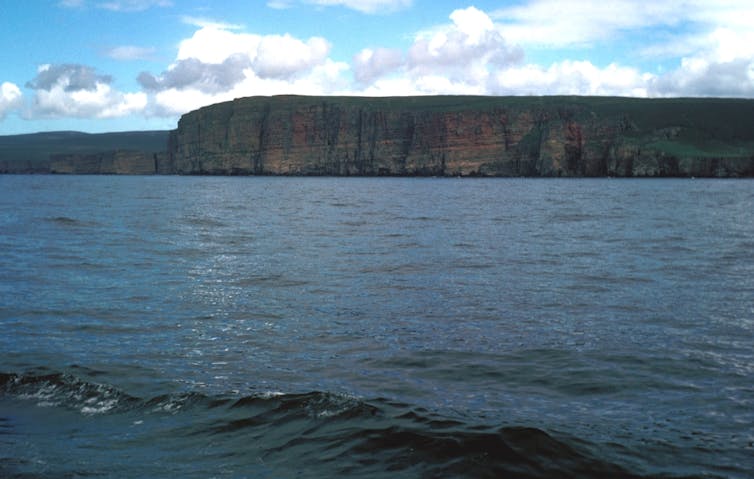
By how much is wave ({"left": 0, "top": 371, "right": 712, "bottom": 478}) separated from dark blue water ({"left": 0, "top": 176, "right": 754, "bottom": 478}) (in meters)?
0.03

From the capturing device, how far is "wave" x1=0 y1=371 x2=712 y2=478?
23.9 feet

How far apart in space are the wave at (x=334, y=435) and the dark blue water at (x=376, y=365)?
31 millimetres

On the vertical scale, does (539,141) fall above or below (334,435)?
above

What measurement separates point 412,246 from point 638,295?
11264mm

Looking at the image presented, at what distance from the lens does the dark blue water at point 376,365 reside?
7.57 m

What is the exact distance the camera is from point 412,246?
2633 centimetres

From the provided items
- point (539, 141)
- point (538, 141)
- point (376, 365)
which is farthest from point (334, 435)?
point (538, 141)

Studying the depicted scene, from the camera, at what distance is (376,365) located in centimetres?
1083

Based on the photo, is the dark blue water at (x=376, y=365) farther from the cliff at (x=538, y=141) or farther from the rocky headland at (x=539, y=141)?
the cliff at (x=538, y=141)

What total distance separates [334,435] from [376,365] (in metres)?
2.71

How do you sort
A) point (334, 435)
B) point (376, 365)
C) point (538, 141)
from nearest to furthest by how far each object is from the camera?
point (334, 435), point (376, 365), point (538, 141)

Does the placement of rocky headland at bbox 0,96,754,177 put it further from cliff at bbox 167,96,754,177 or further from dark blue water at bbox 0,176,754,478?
dark blue water at bbox 0,176,754,478

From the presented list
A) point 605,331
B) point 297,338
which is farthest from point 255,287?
point 605,331

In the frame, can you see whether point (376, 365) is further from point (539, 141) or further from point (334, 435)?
point (539, 141)
